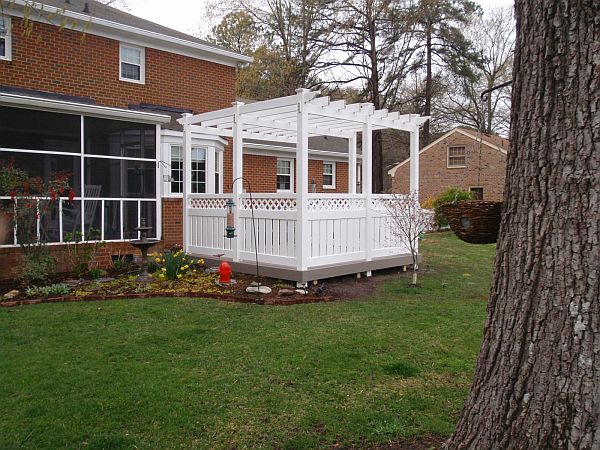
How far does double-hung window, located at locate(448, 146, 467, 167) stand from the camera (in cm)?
2780

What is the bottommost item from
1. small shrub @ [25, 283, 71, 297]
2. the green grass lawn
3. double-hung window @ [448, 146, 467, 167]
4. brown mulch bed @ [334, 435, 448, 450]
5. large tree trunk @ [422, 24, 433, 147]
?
brown mulch bed @ [334, 435, 448, 450]

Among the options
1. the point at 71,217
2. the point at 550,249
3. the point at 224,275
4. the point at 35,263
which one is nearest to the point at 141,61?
the point at 71,217

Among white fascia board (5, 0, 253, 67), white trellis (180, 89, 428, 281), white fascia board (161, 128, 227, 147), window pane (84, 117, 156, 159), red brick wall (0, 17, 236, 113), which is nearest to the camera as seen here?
white trellis (180, 89, 428, 281)

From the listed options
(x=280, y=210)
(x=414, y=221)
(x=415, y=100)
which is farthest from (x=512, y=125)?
(x=415, y=100)

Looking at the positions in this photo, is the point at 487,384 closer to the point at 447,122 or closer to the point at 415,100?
the point at 415,100

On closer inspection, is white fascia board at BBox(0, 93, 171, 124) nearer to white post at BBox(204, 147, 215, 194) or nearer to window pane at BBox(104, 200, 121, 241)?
window pane at BBox(104, 200, 121, 241)

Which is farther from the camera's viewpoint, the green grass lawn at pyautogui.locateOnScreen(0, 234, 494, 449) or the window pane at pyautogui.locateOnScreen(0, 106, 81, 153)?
the window pane at pyautogui.locateOnScreen(0, 106, 81, 153)

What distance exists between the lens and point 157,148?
36.3ft

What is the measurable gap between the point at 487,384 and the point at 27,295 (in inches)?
285

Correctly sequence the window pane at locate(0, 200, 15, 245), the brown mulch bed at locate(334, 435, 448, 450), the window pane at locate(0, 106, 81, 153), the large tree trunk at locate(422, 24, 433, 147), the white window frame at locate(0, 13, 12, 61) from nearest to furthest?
the brown mulch bed at locate(334, 435, 448, 450) → the window pane at locate(0, 200, 15, 245) → the window pane at locate(0, 106, 81, 153) → the white window frame at locate(0, 13, 12, 61) → the large tree trunk at locate(422, 24, 433, 147)

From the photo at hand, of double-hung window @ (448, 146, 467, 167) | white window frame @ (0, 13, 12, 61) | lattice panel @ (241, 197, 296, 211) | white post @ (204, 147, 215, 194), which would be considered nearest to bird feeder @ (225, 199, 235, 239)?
lattice panel @ (241, 197, 296, 211)

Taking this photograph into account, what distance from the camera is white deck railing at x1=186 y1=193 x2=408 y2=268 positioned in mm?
8836

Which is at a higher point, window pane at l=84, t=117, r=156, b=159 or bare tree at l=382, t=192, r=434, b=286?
window pane at l=84, t=117, r=156, b=159

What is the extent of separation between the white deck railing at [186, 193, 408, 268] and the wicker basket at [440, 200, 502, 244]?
222 inches
